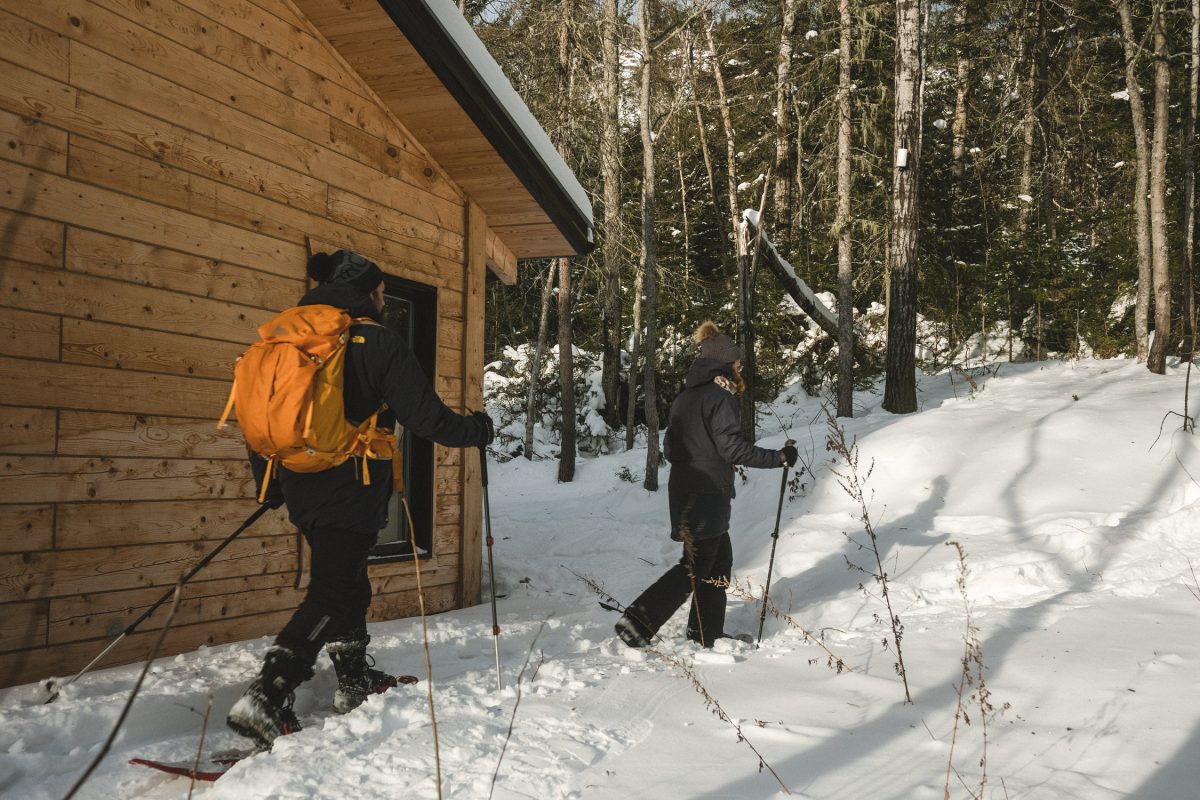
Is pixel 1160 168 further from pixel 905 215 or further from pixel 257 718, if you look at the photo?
pixel 257 718

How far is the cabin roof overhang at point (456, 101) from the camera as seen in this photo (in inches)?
219

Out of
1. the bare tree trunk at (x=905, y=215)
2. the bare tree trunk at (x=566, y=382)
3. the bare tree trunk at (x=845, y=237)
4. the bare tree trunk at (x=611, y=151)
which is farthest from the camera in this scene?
the bare tree trunk at (x=566, y=382)

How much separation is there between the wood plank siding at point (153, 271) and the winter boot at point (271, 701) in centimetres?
157

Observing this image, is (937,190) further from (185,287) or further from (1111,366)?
(185,287)

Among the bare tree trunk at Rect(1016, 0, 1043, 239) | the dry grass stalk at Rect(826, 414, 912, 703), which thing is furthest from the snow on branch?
the bare tree trunk at Rect(1016, 0, 1043, 239)

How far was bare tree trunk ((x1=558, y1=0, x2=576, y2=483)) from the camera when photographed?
16.8m

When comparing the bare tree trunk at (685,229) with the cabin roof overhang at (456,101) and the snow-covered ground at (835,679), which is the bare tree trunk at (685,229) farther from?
the cabin roof overhang at (456,101)

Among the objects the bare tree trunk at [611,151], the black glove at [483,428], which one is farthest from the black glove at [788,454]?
the bare tree trunk at [611,151]

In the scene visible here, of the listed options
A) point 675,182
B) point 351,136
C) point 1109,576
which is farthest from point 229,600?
point 675,182

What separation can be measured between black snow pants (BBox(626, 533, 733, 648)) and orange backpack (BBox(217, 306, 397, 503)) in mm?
2209

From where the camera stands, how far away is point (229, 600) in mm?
4914

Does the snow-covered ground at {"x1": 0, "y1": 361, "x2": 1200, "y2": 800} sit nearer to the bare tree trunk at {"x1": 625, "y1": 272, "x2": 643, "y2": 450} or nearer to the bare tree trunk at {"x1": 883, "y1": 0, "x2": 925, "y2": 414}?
the bare tree trunk at {"x1": 883, "y1": 0, "x2": 925, "y2": 414}

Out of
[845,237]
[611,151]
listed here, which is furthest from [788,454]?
Result: [611,151]

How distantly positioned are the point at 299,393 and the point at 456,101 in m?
3.59
